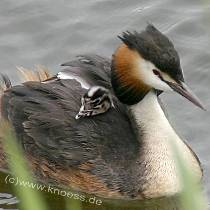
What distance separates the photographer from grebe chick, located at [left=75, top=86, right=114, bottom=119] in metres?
5.37

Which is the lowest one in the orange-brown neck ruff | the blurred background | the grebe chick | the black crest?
the blurred background

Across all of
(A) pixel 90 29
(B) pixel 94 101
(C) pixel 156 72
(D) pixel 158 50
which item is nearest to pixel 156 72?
(C) pixel 156 72

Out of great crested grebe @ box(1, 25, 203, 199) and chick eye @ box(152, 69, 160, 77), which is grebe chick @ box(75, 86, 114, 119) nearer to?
great crested grebe @ box(1, 25, 203, 199)

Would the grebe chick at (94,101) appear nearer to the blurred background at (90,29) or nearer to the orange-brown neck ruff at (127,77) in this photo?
the orange-brown neck ruff at (127,77)

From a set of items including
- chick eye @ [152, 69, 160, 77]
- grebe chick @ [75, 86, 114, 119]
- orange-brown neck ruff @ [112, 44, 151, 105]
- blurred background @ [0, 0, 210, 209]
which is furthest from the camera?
blurred background @ [0, 0, 210, 209]

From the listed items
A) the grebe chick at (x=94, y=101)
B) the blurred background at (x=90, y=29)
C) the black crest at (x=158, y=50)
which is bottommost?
the blurred background at (x=90, y=29)

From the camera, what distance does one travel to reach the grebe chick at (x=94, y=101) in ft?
17.6

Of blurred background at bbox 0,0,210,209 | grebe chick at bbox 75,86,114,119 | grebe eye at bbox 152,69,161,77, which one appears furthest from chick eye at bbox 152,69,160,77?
blurred background at bbox 0,0,210,209

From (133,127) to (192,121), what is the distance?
118 centimetres

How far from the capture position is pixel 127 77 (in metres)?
5.26

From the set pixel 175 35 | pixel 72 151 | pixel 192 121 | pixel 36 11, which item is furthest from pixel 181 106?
pixel 36 11

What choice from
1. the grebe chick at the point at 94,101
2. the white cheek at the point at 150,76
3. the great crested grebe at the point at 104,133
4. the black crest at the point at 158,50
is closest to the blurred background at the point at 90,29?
the great crested grebe at the point at 104,133

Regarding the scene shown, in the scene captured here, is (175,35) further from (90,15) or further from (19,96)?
(19,96)

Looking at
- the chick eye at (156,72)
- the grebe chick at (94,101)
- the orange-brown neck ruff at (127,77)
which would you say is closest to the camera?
the chick eye at (156,72)
